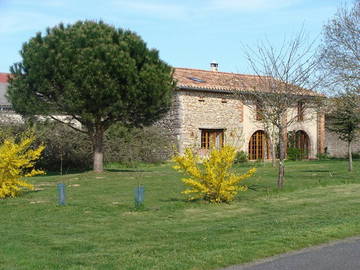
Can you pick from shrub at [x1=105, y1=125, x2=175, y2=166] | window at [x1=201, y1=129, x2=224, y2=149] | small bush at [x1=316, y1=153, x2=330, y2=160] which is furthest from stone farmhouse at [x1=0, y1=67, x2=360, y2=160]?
small bush at [x1=316, y1=153, x2=330, y2=160]

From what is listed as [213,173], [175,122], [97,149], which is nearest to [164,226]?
[213,173]

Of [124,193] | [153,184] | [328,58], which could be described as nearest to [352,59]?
[328,58]

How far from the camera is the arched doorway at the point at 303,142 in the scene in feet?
120

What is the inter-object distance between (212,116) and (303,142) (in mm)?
8384

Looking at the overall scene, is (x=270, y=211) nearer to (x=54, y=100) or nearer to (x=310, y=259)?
(x=310, y=259)

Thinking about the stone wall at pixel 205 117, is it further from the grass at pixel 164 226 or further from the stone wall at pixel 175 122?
the grass at pixel 164 226

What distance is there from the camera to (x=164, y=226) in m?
9.80

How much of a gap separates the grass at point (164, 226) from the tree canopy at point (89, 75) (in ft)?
16.5

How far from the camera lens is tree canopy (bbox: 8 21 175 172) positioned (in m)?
20.2

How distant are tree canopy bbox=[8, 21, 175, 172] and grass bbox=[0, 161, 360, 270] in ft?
16.5

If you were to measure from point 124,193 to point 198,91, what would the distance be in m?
17.2

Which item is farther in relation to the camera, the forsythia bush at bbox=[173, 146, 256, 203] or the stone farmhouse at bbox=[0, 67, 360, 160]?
the stone farmhouse at bbox=[0, 67, 360, 160]

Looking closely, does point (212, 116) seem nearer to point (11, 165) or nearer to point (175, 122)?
point (175, 122)

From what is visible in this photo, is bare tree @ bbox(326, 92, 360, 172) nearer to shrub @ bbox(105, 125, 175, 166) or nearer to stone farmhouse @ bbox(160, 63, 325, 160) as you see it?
stone farmhouse @ bbox(160, 63, 325, 160)
